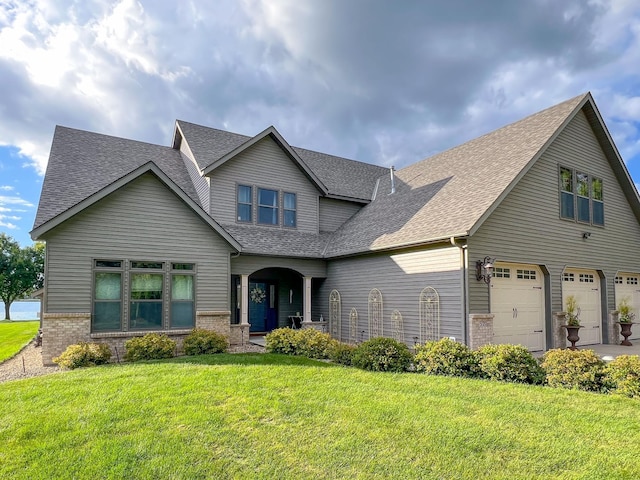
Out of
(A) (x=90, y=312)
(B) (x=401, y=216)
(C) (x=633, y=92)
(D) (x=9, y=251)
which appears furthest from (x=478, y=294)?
(D) (x=9, y=251)

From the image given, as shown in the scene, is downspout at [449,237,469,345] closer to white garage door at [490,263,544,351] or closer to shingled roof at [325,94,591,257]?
shingled roof at [325,94,591,257]

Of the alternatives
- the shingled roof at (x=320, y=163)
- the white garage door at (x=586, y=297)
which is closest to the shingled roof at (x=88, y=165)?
the shingled roof at (x=320, y=163)

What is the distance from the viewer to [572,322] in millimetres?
12078

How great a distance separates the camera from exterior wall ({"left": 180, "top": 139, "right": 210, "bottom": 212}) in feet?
48.1

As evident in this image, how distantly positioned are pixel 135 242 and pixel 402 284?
7.86 m

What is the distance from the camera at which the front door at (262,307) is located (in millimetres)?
16219

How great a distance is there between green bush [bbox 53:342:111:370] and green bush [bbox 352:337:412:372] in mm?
5841

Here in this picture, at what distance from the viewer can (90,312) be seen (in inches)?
401

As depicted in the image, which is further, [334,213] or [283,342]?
[334,213]

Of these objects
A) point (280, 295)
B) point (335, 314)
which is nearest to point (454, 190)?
point (335, 314)

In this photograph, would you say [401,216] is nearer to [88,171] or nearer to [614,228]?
[614,228]

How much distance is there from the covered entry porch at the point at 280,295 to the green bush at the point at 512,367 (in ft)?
26.7

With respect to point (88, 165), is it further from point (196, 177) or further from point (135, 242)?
point (135, 242)

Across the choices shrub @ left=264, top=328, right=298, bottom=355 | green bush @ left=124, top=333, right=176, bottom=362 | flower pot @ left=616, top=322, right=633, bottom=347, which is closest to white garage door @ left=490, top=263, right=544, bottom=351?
flower pot @ left=616, top=322, right=633, bottom=347
